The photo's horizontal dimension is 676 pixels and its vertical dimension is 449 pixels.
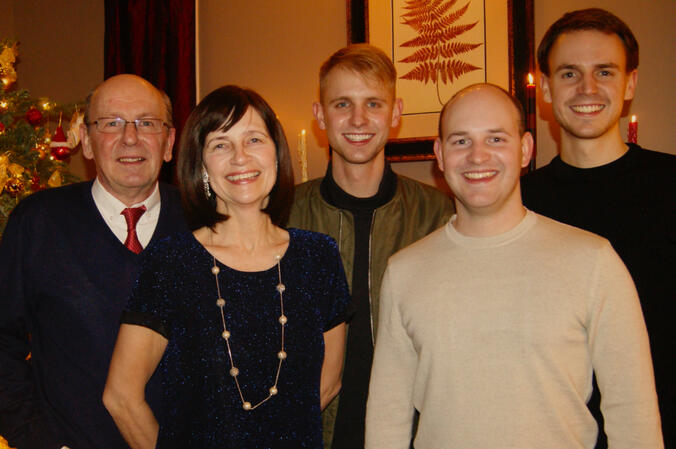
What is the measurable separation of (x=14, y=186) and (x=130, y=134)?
5.13ft

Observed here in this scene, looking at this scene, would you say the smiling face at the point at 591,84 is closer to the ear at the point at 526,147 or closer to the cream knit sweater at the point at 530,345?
the ear at the point at 526,147

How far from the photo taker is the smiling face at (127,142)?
6.48 feet

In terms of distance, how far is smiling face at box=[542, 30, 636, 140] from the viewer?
193cm

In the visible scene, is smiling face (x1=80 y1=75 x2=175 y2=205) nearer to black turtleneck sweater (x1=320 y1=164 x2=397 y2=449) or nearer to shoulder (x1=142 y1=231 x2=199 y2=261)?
shoulder (x1=142 y1=231 x2=199 y2=261)

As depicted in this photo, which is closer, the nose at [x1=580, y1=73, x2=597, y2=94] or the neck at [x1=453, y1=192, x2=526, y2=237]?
the neck at [x1=453, y1=192, x2=526, y2=237]

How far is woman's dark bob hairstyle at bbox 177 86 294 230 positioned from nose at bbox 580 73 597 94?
A: 1044mm

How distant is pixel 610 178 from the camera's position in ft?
6.27

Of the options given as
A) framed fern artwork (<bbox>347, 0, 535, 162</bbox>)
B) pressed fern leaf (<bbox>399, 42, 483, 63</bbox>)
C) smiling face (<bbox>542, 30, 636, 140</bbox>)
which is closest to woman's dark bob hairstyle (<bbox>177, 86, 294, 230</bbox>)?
smiling face (<bbox>542, 30, 636, 140</bbox>)

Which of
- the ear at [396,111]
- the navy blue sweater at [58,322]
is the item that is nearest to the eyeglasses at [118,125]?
the navy blue sweater at [58,322]

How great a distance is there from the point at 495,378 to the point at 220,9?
358 cm

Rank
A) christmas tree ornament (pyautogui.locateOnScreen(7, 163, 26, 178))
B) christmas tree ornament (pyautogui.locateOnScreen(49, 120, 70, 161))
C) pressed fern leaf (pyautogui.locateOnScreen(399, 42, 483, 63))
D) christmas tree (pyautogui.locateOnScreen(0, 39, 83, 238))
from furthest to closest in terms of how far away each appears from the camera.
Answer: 1. christmas tree ornament (pyautogui.locateOnScreen(49, 120, 70, 161))
2. pressed fern leaf (pyautogui.locateOnScreen(399, 42, 483, 63))
3. christmas tree (pyautogui.locateOnScreen(0, 39, 83, 238))
4. christmas tree ornament (pyautogui.locateOnScreen(7, 163, 26, 178))

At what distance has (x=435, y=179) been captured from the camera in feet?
11.7

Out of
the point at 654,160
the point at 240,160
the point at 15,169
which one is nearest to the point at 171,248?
the point at 240,160

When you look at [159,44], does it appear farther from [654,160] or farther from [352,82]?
[654,160]
